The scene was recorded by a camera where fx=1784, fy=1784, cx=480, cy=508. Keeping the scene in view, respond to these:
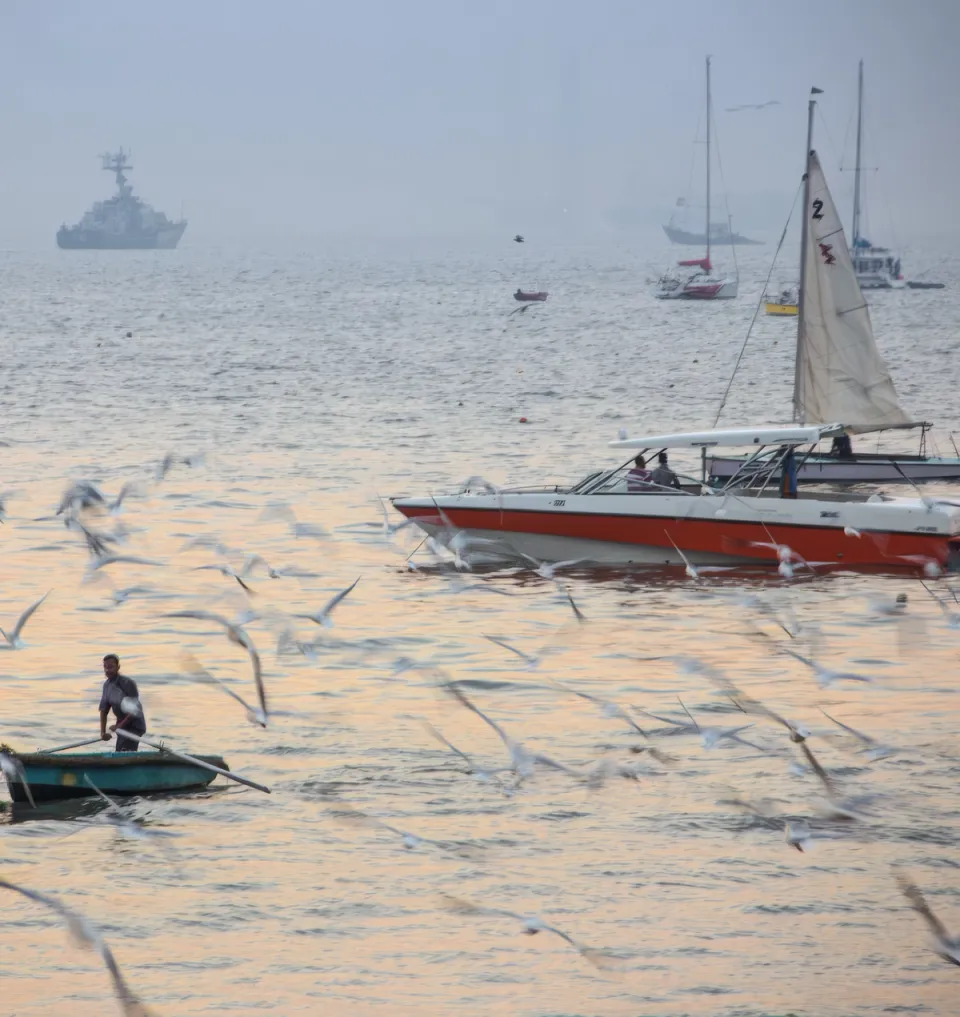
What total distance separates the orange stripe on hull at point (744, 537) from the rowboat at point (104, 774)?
12.4m

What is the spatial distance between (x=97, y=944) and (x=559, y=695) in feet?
31.8

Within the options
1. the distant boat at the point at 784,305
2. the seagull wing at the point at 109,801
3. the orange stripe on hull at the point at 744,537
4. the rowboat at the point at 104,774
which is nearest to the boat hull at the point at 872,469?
the orange stripe on hull at the point at 744,537

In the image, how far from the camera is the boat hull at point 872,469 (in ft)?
132

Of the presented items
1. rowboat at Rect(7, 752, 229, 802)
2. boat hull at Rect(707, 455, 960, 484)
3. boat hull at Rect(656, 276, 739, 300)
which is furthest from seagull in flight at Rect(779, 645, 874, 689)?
boat hull at Rect(656, 276, 739, 300)

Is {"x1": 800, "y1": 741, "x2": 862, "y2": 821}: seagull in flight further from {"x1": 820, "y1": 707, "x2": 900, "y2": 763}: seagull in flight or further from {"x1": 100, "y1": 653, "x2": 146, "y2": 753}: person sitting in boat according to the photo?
{"x1": 100, "y1": 653, "x2": 146, "y2": 753}: person sitting in boat

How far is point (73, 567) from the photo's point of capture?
3481cm

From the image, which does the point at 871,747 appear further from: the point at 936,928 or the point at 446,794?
the point at 936,928

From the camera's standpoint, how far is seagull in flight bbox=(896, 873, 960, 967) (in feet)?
53.8

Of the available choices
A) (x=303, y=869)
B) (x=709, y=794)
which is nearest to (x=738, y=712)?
(x=709, y=794)

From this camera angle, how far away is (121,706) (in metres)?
19.9

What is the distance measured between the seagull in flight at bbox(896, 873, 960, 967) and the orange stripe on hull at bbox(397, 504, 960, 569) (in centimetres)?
1366

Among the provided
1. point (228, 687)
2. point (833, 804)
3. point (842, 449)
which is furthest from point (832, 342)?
point (833, 804)

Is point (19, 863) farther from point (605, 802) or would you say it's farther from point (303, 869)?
point (605, 802)

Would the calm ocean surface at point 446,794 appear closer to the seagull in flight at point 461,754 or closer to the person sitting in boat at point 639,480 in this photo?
the seagull in flight at point 461,754
